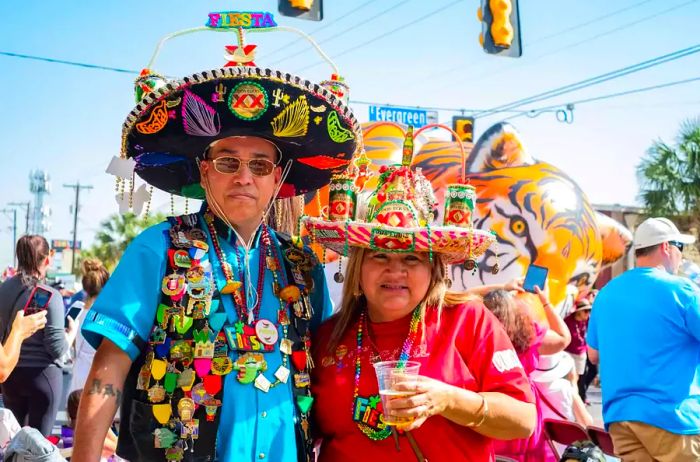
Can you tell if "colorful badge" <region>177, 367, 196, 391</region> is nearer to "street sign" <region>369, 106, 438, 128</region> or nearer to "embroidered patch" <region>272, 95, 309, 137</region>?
"embroidered patch" <region>272, 95, 309, 137</region>

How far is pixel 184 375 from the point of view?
7.63 feet

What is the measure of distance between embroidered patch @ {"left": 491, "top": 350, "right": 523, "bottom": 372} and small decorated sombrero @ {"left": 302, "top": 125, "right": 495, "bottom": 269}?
0.35m

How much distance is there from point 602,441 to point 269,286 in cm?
359

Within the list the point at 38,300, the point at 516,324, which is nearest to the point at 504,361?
the point at 516,324

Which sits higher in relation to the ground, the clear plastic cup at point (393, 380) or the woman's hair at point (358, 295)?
the woman's hair at point (358, 295)

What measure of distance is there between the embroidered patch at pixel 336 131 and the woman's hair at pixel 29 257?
3.83 m

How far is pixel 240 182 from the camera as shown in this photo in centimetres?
253

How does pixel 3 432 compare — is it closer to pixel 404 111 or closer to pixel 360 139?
pixel 360 139

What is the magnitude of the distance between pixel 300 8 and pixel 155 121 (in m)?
6.34

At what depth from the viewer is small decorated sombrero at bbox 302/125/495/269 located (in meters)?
2.54

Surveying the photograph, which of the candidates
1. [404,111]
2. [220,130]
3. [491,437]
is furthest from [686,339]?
[404,111]

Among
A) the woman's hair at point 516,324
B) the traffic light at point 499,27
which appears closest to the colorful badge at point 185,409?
the woman's hair at point 516,324

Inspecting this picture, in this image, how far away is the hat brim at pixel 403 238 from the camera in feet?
8.30

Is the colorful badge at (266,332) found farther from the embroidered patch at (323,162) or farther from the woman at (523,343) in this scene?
the woman at (523,343)
